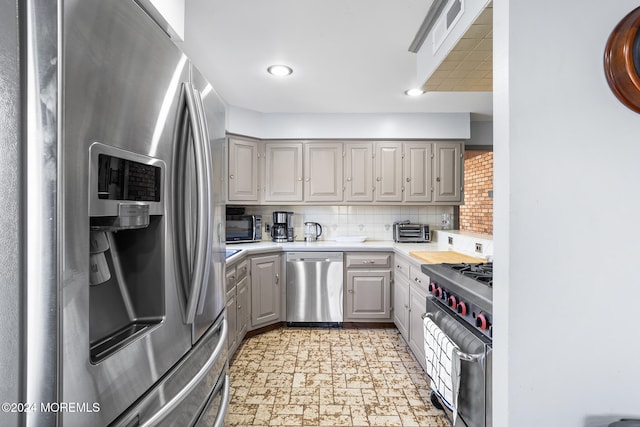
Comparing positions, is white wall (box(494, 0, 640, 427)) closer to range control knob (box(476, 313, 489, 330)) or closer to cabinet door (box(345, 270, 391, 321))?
range control knob (box(476, 313, 489, 330))

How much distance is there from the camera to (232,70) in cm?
254

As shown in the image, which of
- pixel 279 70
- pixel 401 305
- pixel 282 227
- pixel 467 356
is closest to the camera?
pixel 467 356

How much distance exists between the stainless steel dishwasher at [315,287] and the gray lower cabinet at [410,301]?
0.58 meters

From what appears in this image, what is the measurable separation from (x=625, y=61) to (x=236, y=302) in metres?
2.69

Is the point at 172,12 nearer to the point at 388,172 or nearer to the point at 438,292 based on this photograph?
the point at 438,292

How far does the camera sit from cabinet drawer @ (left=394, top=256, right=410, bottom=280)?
2.95 metres

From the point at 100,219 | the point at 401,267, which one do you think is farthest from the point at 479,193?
the point at 100,219

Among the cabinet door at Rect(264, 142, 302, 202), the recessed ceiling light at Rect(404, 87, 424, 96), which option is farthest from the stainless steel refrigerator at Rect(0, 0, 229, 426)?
the cabinet door at Rect(264, 142, 302, 202)

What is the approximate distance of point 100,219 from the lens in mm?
648

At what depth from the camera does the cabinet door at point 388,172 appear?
3.75 metres

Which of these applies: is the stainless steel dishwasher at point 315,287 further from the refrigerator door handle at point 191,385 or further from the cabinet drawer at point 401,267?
the refrigerator door handle at point 191,385

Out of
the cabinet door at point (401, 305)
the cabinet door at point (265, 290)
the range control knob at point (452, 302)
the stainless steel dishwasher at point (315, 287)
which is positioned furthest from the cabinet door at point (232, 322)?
the range control knob at point (452, 302)

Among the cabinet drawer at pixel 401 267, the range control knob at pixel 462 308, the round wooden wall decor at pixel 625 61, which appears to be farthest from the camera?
the cabinet drawer at pixel 401 267

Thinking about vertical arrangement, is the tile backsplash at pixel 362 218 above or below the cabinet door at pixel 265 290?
above
